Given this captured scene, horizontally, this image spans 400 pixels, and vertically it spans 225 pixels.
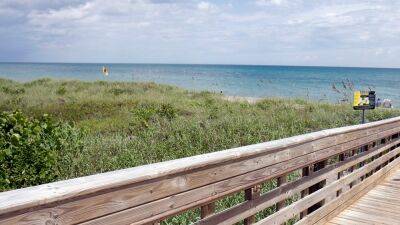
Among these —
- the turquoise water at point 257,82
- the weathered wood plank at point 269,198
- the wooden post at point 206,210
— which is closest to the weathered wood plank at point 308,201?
the weathered wood plank at point 269,198

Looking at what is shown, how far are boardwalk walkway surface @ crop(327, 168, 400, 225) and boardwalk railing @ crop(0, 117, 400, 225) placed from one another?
0.14 m

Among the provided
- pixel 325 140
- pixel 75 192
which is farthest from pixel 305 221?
pixel 75 192

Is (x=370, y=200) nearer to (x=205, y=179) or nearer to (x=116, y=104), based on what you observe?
(x=205, y=179)

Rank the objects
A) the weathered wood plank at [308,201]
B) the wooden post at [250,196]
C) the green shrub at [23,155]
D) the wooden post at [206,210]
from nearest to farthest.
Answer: the wooden post at [206,210]
the wooden post at [250,196]
the weathered wood plank at [308,201]
the green shrub at [23,155]

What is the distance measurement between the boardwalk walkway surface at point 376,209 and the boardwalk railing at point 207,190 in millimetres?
140

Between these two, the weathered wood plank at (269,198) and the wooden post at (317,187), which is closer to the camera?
the weathered wood plank at (269,198)

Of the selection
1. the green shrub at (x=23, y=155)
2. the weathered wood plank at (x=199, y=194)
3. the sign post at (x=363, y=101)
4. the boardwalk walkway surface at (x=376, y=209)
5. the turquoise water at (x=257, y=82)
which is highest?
the sign post at (x=363, y=101)

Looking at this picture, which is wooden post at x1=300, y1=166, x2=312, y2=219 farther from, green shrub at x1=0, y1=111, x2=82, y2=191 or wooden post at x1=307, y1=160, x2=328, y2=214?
green shrub at x1=0, y1=111, x2=82, y2=191

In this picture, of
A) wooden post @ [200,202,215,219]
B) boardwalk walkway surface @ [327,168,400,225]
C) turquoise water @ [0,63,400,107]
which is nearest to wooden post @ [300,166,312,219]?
boardwalk walkway surface @ [327,168,400,225]

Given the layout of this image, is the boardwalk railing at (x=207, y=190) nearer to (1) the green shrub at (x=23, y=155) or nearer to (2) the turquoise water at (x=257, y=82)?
(1) the green shrub at (x=23, y=155)

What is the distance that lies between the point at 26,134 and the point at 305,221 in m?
4.33

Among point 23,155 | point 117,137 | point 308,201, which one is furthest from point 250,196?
point 117,137

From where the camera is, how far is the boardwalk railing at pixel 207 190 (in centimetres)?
185

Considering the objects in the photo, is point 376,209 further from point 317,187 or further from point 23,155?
point 23,155
